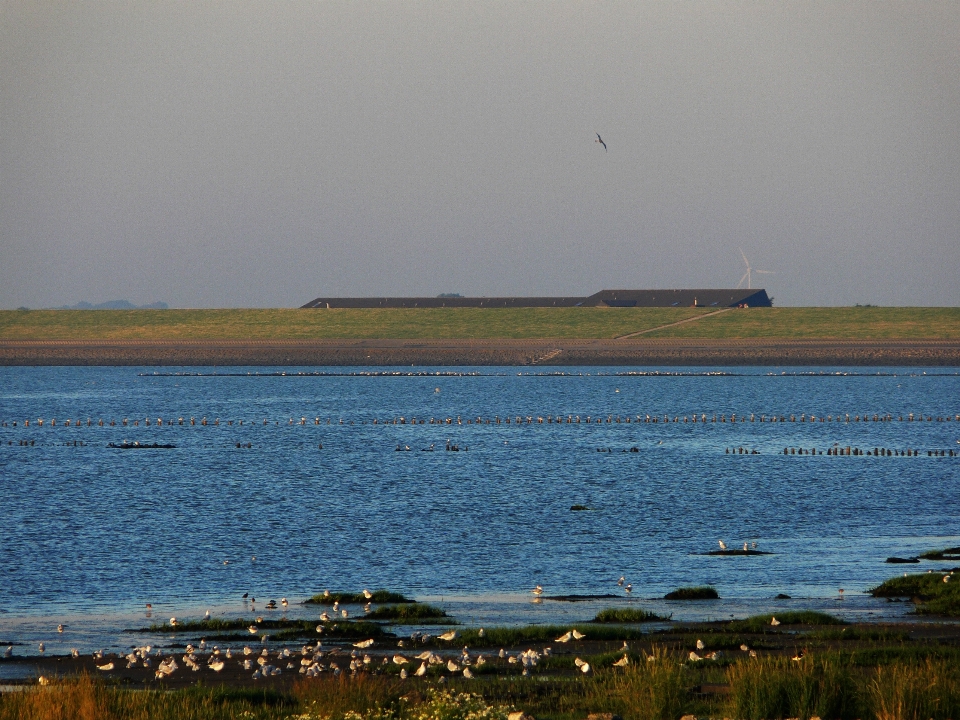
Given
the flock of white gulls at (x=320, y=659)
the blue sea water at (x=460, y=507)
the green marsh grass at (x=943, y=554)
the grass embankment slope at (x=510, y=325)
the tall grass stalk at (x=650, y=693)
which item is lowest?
the blue sea water at (x=460, y=507)

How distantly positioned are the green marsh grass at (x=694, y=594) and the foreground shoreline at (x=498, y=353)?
417ft

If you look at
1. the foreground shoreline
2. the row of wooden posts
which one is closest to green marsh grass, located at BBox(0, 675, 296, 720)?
the row of wooden posts

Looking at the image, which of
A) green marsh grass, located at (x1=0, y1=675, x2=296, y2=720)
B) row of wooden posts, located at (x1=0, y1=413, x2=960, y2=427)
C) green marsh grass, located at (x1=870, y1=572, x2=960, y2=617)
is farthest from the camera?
row of wooden posts, located at (x1=0, y1=413, x2=960, y2=427)

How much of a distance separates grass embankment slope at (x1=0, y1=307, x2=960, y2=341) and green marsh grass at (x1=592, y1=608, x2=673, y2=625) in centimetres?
14568

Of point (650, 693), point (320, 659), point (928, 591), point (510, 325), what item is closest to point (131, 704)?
point (320, 659)

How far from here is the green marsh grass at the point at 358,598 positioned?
25797mm

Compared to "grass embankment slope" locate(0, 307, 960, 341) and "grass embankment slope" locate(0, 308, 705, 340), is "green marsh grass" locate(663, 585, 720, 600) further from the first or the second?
"grass embankment slope" locate(0, 308, 705, 340)

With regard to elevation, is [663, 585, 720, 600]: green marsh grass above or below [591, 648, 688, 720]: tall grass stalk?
below

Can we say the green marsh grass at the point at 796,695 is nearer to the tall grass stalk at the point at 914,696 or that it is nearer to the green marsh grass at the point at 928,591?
the tall grass stalk at the point at 914,696

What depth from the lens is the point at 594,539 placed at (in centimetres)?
3597

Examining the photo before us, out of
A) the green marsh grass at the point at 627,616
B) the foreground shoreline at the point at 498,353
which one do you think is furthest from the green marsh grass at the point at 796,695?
the foreground shoreline at the point at 498,353

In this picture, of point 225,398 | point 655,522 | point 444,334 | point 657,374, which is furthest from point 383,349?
point 655,522

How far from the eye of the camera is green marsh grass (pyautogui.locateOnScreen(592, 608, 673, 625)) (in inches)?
912

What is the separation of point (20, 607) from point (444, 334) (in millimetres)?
151890
